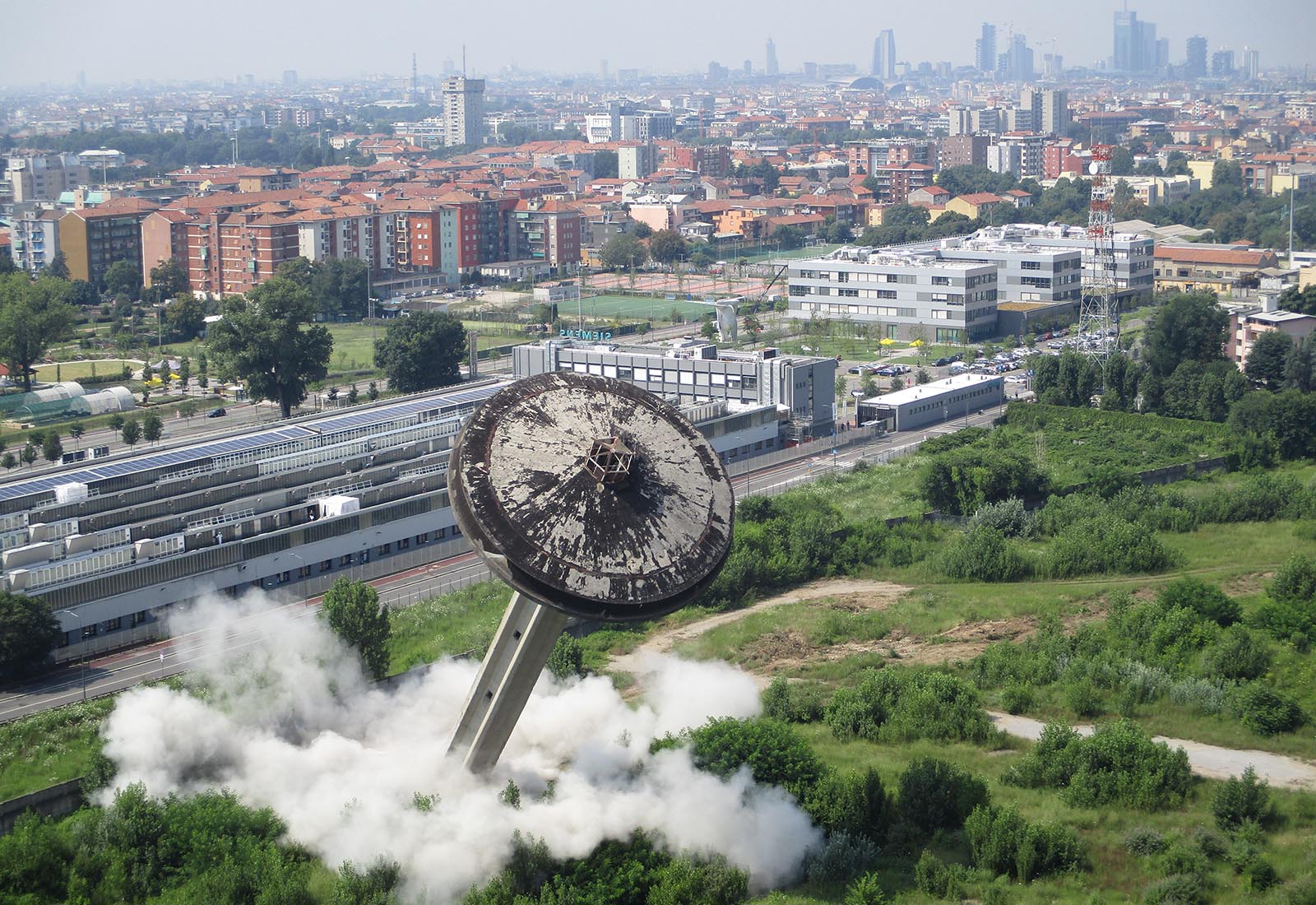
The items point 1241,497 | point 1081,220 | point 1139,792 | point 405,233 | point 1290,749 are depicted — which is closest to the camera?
point 1139,792

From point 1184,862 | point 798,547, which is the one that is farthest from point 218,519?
point 1184,862

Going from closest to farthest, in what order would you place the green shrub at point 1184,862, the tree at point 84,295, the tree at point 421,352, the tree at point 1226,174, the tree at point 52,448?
1. the green shrub at point 1184,862
2. the tree at point 52,448
3. the tree at point 421,352
4. the tree at point 84,295
5. the tree at point 1226,174

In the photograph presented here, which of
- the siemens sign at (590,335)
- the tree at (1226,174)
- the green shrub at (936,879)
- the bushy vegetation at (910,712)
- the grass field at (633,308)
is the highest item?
the tree at (1226,174)

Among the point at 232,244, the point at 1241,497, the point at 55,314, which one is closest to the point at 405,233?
the point at 232,244

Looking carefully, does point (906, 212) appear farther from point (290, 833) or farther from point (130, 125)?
point (130, 125)

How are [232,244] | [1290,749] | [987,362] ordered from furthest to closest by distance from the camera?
[232,244] < [987,362] < [1290,749]

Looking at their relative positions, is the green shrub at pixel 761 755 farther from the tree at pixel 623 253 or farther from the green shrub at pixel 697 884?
the tree at pixel 623 253

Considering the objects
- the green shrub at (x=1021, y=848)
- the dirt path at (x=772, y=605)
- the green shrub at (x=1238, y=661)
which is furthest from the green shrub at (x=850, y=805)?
the green shrub at (x=1238, y=661)

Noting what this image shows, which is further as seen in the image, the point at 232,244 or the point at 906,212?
the point at 906,212
